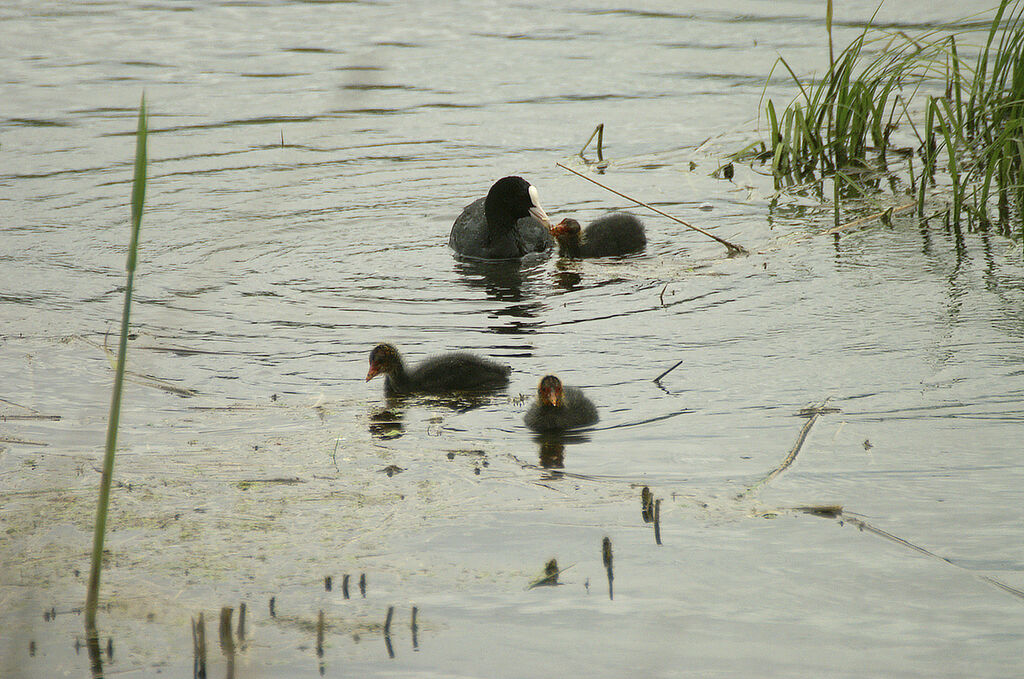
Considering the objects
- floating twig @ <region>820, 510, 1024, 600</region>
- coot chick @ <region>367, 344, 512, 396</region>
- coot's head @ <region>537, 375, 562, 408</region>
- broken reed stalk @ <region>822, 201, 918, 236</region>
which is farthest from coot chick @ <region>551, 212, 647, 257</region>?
floating twig @ <region>820, 510, 1024, 600</region>

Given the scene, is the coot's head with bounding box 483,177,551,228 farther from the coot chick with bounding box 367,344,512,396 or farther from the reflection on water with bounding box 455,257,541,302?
the coot chick with bounding box 367,344,512,396

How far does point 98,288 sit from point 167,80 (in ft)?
22.7

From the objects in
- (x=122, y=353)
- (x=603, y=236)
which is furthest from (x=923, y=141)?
(x=122, y=353)

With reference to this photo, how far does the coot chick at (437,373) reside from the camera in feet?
18.7

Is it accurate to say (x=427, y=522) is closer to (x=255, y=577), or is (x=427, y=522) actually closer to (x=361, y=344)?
(x=255, y=577)

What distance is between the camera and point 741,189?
9.90 meters

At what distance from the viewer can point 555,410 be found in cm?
508

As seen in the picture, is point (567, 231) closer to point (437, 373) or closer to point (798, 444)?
point (437, 373)

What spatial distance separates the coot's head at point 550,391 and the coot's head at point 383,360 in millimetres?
981

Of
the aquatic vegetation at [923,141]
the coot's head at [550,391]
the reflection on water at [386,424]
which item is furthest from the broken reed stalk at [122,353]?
the aquatic vegetation at [923,141]

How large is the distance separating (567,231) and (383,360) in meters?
3.17

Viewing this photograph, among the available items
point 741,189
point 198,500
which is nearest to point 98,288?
point 198,500

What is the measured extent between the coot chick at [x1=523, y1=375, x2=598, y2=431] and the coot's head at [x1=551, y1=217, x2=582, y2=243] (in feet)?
11.8

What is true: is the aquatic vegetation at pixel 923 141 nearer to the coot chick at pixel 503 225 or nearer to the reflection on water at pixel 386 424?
the coot chick at pixel 503 225
